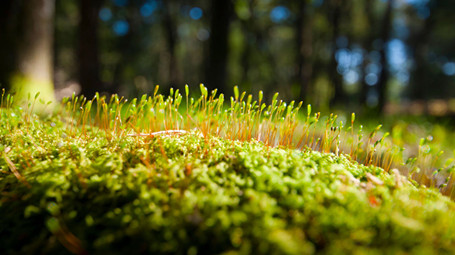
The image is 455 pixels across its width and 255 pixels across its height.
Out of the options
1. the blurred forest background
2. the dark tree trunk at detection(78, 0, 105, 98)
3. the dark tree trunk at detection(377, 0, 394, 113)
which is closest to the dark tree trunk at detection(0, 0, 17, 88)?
the blurred forest background

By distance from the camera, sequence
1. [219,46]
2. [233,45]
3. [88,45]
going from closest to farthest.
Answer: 1. [219,46]
2. [88,45]
3. [233,45]

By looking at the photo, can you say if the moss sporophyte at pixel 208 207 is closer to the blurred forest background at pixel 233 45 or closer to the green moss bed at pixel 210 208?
the green moss bed at pixel 210 208

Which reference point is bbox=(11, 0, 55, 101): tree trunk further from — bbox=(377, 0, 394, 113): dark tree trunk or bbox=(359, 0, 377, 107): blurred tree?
bbox=(359, 0, 377, 107): blurred tree

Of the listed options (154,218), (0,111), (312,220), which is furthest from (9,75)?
(312,220)

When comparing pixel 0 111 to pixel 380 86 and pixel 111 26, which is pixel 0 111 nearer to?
pixel 380 86

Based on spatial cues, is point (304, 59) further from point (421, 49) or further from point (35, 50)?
point (421, 49)

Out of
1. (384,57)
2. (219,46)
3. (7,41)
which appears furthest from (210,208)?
(384,57)
